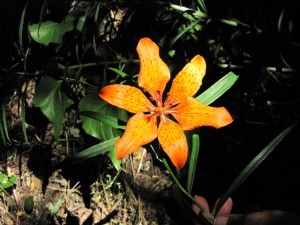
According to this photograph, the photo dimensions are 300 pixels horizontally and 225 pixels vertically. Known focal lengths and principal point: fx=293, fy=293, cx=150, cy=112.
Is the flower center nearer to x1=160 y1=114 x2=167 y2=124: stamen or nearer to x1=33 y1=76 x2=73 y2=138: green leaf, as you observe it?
x1=160 y1=114 x2=167 y2=124: stamen

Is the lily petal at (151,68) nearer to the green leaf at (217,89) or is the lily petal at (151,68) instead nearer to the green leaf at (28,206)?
the green leaf at (217,89)

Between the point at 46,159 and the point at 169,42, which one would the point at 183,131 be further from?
the point at 46,159

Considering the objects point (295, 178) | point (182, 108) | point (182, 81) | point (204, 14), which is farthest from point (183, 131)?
point (295, 178)

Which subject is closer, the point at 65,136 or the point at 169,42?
the point at 169,42

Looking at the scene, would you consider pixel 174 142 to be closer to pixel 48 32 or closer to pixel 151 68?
pixel 151 68

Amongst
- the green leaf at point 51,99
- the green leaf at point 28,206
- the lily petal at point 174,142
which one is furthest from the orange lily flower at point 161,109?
the green leaf at point 28,206

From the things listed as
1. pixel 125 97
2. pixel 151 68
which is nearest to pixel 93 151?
pixel 125 97

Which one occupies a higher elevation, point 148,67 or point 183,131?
point 148,67
